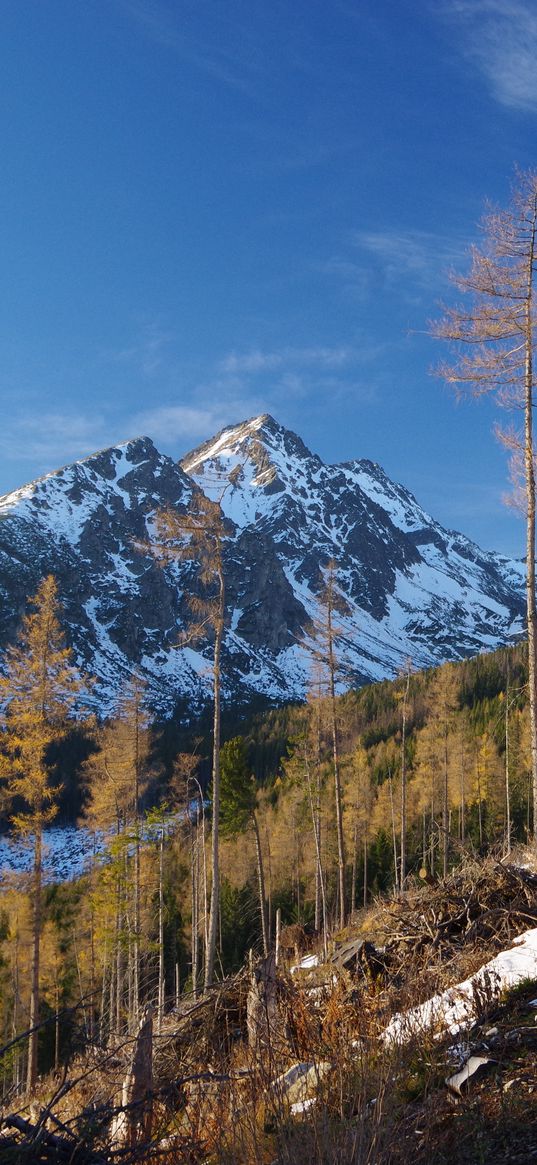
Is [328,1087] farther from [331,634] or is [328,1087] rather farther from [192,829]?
[192,829]

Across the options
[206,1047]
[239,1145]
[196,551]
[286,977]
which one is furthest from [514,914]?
[196,551]

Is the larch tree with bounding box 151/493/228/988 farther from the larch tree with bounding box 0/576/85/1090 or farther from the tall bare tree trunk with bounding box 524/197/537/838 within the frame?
the tall bare tree trunk with bounding box 524/197/537/838

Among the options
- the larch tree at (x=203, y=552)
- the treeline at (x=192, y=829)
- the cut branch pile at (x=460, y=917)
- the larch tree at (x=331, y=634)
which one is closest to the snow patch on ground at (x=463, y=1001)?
the cut branch pile at (x=460, y=917)

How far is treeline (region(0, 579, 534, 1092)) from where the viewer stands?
1770 cm

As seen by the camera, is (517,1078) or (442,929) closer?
(517,1078)

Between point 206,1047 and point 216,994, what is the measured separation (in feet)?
1.54

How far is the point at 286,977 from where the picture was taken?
4863mm

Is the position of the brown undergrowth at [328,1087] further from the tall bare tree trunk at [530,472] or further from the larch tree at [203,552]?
the larch tree at [203,552]

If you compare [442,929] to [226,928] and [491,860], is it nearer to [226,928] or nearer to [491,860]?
[491,860]

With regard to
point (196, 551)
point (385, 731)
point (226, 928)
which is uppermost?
point (196, 551)

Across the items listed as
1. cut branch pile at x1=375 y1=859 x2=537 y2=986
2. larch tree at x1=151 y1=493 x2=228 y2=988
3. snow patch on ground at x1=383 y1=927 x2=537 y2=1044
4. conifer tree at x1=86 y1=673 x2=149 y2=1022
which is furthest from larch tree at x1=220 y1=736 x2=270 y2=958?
snow patch on ground at x1=383 y1=927 x2=537 y2=1044

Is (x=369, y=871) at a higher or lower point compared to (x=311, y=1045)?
lower

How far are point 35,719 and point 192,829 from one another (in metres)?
18.9

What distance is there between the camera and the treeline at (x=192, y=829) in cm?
1770
